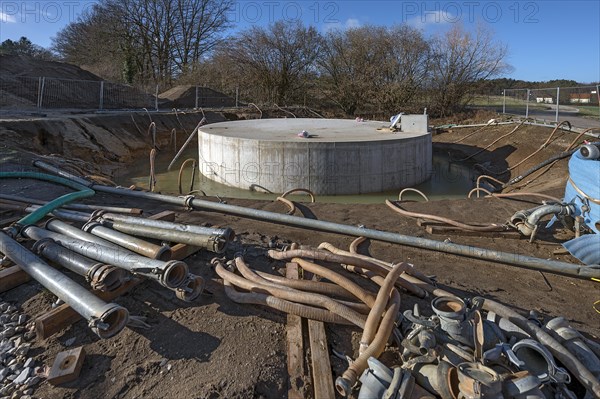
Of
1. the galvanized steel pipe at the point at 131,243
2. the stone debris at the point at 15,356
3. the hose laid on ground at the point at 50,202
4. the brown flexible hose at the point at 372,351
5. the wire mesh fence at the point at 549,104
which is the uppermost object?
the wire mesh fence at the point at 549,104

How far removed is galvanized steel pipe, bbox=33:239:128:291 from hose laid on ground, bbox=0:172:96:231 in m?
0.75

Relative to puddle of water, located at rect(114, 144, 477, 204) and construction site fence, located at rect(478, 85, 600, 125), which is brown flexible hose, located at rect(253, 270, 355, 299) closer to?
puddle of water, located at rect(114, 144, 477, 204)

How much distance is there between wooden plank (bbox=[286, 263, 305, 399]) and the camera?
245cm

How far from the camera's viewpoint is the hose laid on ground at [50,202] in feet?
14.4

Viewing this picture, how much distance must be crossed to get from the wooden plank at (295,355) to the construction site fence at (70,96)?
17528 millimetres

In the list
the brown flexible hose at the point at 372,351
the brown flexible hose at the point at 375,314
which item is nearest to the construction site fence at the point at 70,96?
the brown flexible hose at the point at 375,314

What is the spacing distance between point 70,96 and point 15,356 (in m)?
19.3

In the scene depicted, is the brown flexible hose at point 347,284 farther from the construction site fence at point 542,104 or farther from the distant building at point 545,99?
the distant building at point 545,99

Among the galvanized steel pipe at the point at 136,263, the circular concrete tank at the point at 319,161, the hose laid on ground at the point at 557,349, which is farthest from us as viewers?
the circular concrete tank at the point at 319,161

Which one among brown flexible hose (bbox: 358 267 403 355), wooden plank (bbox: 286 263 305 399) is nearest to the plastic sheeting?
brown flexible hose (bbox: 358 267 403 355)

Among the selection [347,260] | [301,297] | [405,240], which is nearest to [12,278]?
[301,297]

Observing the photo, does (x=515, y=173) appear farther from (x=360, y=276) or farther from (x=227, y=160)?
(x=360, y=276)

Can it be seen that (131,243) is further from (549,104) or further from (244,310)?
(549,104)

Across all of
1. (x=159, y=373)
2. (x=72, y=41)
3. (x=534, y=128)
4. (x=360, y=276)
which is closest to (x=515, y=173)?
(x=534, y=128)
